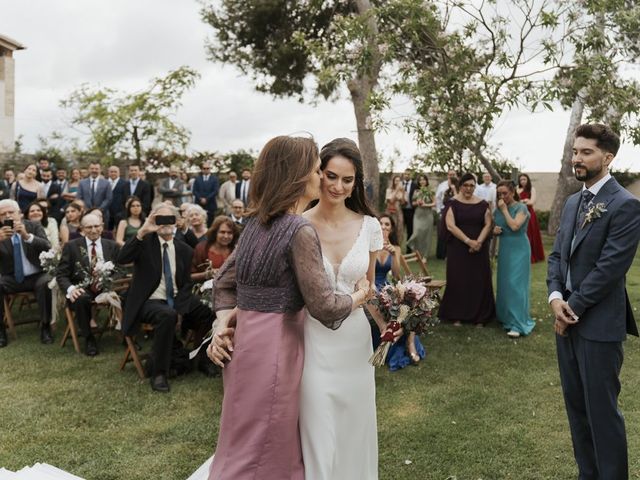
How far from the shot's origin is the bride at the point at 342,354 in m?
2.97

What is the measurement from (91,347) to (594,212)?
5.62 metres

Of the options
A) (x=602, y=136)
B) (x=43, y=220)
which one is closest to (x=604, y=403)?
(x=602, y=136)

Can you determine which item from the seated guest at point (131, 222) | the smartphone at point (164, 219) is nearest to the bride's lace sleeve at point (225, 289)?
the smartphone at point (164, 219)

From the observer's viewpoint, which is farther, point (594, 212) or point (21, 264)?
point (21, 264)

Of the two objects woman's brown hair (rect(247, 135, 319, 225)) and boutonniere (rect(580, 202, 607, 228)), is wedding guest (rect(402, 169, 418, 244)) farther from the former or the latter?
woman's brown hair (rect(247, 135, 319, 225))

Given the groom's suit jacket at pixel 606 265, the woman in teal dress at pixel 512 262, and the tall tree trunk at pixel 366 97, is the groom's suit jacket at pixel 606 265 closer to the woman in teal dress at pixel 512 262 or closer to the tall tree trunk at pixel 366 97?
the woman in teal dress at pixel 512 262

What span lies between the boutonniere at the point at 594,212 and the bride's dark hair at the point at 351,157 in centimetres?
125

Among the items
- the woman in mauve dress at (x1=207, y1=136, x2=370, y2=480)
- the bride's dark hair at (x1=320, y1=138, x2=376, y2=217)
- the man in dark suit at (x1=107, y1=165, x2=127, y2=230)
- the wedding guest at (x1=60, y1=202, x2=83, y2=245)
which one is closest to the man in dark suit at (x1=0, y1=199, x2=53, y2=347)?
the wedding guest at (x1=60, y1=202, x2=83, y2=245)

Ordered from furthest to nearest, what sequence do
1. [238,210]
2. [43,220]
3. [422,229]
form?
[422,229]
[238,210]
[43,220]

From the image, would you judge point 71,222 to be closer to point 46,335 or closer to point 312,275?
point 46,335

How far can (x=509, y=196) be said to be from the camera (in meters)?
8.15

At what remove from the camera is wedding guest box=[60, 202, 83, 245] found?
9.20m

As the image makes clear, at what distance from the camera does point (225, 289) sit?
3074 millimetres

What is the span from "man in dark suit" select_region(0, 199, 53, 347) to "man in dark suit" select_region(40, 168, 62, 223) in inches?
195
